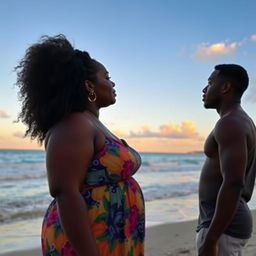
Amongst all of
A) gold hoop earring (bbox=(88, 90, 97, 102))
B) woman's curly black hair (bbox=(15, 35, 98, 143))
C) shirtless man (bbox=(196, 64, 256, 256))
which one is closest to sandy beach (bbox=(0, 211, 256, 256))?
shirtless man (bbox=(196, 64, 256, 256))

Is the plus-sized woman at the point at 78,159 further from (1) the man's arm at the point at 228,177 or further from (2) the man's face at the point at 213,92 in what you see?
(2) the man's face at the point at 213,92

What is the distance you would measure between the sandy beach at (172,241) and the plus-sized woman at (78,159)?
13.8 feet

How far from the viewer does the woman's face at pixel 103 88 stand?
7.39 ft

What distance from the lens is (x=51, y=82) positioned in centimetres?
207

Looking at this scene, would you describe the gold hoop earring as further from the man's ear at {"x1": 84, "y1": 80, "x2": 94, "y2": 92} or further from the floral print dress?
the floral print dress

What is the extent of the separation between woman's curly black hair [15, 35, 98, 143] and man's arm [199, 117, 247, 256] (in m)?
1.01

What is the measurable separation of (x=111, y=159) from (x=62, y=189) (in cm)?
28

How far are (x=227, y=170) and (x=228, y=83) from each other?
0.65 metres

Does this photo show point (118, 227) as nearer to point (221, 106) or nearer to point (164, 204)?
point (221, 106)

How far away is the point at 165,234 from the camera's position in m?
7.79

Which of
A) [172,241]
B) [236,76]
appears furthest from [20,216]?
[236,76]

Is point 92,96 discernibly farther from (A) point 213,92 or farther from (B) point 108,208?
(A) point 213,92

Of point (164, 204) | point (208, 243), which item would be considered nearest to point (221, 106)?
point (208, 243)

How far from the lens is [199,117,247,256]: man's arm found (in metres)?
2.72
